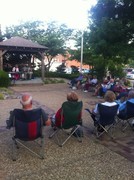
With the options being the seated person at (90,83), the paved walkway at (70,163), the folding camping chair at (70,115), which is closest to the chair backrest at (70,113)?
the folding camping chair at (70,115)

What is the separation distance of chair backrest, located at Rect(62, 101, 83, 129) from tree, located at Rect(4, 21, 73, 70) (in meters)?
22.0

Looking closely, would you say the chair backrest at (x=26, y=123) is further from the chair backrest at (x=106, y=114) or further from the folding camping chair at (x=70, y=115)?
the chair backrest at (x=106, y=114)

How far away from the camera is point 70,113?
16.2ft

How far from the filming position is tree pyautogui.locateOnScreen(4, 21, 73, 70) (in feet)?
87.5

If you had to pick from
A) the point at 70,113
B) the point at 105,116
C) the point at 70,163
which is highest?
the point at 70,113

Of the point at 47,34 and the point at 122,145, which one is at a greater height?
the point at 47,34

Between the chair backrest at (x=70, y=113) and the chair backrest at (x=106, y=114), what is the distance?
0.51 m

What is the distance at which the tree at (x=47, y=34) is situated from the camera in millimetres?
26667

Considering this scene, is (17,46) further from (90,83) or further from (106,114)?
(106,114)

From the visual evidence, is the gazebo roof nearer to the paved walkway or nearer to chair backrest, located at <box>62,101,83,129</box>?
the paved walkway

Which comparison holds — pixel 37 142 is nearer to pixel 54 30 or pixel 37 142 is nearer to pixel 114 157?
pixel 114 157

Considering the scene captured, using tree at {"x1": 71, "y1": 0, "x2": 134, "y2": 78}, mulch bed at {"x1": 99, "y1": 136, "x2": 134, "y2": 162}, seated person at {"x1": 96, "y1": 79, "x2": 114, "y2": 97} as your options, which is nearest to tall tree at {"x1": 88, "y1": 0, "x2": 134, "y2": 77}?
tree at {"x1": 71, "y1": 0, "x2": 134, "y2": 78}

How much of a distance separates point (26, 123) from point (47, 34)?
988 inches

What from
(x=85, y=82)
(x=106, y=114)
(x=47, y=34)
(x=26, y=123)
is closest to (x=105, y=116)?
(x=106, y=114)
